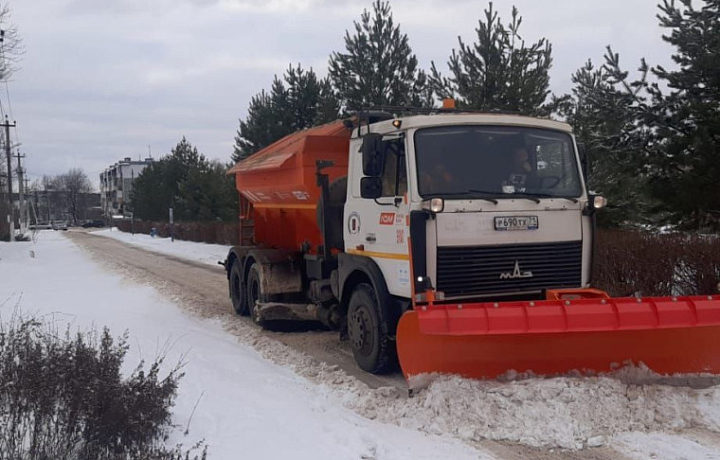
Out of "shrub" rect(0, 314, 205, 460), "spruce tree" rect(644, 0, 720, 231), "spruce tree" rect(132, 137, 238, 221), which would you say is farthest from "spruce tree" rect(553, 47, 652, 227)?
"spruce tree" rect(132, 137, 238, 221)

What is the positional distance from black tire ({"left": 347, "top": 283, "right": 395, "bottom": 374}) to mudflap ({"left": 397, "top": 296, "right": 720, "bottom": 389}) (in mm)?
971

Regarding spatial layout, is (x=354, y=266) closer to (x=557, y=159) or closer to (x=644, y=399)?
(x=557, y=159)

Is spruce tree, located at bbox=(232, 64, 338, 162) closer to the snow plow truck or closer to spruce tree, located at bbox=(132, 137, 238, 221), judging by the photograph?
spruce tree, located at bbox=(132, 137, 238, 221)

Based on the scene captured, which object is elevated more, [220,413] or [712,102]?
[712,102]

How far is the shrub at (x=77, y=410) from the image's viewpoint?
157 inches

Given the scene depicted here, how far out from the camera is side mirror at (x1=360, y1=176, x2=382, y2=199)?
665 centimetres

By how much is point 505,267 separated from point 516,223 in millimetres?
434

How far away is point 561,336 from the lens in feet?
19.3

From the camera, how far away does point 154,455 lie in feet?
13.1

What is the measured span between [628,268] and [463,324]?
6.60 metres

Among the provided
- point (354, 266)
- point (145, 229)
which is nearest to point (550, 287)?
point (354, 266)

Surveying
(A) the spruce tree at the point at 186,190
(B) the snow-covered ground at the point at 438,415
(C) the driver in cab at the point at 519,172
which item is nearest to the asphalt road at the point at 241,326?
(B) the snow-covered ground at the point at 438,415

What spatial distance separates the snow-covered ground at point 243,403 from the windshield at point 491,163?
227 centimetres

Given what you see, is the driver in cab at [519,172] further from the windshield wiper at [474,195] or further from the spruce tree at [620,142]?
the spruce tree at [620,142]
